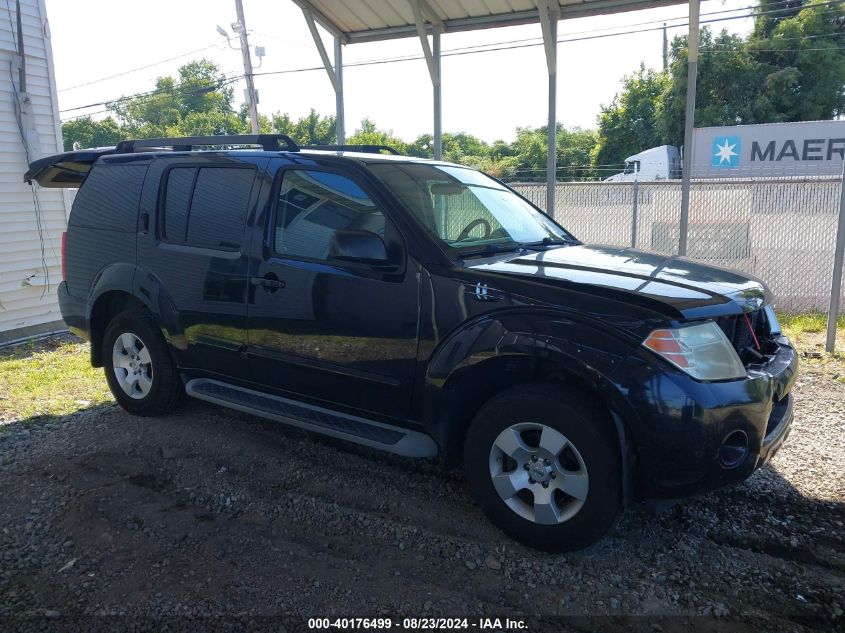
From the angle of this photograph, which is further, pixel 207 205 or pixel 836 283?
pixel 836 283

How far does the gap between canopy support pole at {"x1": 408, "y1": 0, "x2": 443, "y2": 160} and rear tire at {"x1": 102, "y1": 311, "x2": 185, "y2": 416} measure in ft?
14.6

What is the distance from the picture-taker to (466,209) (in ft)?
14.0

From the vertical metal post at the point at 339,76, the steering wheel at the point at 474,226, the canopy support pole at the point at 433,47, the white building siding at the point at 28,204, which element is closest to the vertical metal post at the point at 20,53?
the white building siding at the point at 28,204

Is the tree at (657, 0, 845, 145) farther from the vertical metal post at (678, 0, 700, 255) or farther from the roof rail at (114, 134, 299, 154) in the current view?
the roof rail at (114, 134, 299, 154)

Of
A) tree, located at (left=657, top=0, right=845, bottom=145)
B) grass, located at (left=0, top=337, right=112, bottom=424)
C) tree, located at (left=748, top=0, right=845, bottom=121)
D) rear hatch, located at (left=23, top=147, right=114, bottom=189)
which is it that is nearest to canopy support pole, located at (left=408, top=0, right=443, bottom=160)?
rear hatch, located at (left=23, top=147, right=114, bottom=189)

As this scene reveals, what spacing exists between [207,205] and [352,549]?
8.29 ft

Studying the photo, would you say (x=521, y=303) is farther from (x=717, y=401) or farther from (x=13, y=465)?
(x=13, y=465)

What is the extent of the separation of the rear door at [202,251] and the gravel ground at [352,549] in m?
0.75

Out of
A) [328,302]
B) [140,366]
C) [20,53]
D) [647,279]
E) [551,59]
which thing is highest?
[20,53]

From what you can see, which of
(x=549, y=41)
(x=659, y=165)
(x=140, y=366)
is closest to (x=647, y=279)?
(x=140, y=366)

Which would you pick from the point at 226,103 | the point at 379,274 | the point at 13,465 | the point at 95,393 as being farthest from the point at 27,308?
the point at 226,103

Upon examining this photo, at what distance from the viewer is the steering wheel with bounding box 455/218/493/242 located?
12.9 feet

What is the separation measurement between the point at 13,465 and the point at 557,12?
22.0 ft

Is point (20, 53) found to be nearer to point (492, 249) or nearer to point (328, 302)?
point (328, 302)
